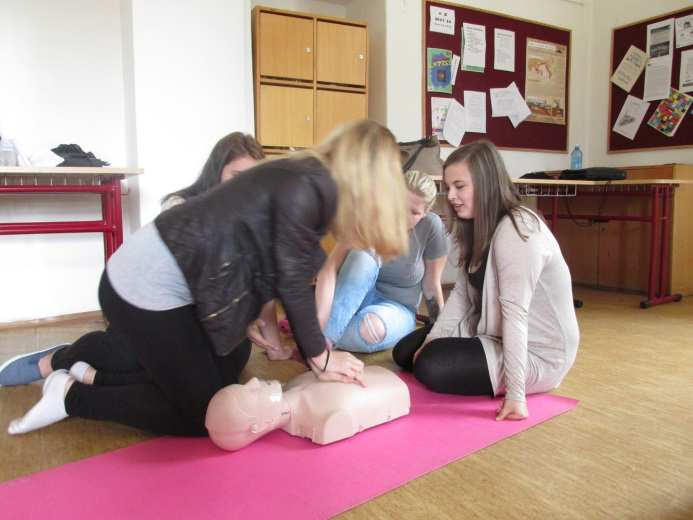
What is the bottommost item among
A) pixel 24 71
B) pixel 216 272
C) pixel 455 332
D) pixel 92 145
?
pixel 455 332

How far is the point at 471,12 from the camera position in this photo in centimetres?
412

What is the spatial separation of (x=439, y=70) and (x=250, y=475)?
3.45 metres

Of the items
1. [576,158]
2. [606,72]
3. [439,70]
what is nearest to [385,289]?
[439,70]

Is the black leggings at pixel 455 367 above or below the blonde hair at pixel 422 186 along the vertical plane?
below

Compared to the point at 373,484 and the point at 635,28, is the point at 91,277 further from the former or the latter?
the point at 635,28

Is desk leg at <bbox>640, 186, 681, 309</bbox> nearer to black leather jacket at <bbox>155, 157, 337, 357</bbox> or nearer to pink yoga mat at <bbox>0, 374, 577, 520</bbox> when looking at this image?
pink yoga mat at <bbox>0, 374, 577, 520</bbox>

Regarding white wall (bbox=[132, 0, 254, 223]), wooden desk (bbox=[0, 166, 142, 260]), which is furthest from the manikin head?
white wall (bbox=[132, 0, 254, 223])

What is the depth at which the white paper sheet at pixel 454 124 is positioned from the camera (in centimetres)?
410

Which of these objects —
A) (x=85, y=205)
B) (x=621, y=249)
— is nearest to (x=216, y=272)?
(x=85, y=205)

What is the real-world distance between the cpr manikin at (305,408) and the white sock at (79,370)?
53 cm

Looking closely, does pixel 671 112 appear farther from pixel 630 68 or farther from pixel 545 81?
pixel 545 81

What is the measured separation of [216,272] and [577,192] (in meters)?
3.74

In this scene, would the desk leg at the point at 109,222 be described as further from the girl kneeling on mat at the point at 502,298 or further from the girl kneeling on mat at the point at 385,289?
the girl kneeling on mat at the point at 502,298

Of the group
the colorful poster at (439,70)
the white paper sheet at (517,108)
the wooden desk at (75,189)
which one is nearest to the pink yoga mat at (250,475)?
the wooden desk at (75,189)
